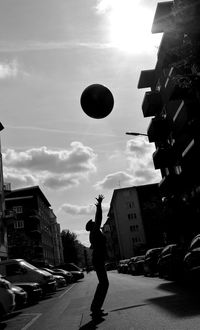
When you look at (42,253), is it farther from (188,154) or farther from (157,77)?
(188,154)

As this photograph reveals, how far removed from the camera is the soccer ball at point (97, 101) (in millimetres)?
8047

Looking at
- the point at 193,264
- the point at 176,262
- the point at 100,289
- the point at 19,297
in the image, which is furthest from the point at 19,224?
the point at 100,289

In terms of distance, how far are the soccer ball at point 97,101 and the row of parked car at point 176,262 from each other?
190 inches

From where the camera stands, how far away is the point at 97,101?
8.04 meters

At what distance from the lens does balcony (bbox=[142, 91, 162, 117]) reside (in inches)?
1559

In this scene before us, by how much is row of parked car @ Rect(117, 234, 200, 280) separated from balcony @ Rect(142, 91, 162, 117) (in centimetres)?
1529

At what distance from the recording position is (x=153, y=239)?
93.1 meters

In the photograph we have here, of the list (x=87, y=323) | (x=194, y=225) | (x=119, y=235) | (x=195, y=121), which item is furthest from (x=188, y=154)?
(x=119, y=235)

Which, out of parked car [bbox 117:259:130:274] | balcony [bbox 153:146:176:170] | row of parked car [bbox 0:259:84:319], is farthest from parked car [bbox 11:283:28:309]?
parked car [bbox 117:259:130:274]

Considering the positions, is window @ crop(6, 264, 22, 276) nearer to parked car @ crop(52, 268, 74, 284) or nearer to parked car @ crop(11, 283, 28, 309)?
parked car @ crop(11, 283, 28, 309)

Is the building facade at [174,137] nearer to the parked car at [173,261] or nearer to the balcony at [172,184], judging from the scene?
the balcony at [172,184]

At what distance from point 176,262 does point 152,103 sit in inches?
997

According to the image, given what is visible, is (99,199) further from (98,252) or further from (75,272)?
(75,272)

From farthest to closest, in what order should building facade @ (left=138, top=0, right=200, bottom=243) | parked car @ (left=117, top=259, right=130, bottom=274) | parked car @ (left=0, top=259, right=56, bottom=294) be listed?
parked car @ (left=117, top=259, right=130, bottom=274) < building facade @ (left=138, top=0, right=200, bottom=243) < parked car @ (left=0, top=259, right=56, bottom=294)
